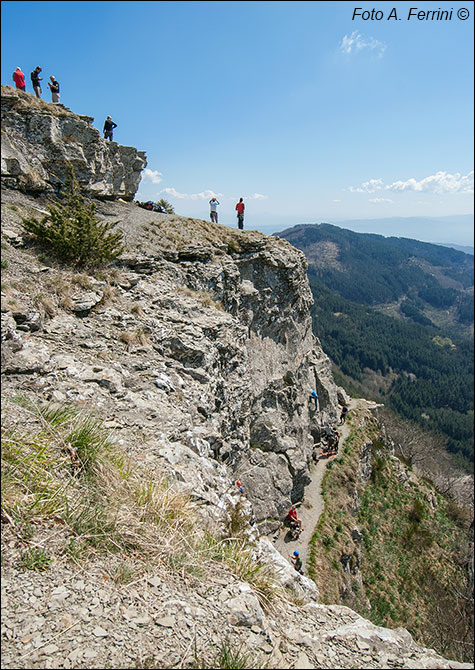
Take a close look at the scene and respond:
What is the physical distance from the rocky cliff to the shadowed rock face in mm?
103

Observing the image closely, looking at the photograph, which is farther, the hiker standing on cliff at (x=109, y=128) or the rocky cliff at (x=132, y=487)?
the hiker standing on cliff at (x=109, y=128)

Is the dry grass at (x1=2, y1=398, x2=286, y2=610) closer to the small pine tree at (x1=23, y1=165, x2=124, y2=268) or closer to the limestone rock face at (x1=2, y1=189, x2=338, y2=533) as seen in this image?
the limestone rock face at (x1=2, y1=189, x2=338, y2=533)

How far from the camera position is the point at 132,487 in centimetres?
520

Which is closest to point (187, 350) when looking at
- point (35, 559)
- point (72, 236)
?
point (72, 236)

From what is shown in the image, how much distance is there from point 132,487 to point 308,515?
21.8 metres

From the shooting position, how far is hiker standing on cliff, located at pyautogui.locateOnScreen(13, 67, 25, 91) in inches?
628

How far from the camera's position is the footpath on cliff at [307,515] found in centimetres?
1945

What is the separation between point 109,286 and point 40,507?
9.17 m

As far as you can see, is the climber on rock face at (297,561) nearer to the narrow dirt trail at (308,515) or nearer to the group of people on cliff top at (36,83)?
the narrow dirt trail at (308,515)

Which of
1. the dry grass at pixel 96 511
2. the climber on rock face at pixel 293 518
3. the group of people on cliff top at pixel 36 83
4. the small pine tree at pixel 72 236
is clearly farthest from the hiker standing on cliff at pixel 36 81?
the climber on rock face at pixel 293 518

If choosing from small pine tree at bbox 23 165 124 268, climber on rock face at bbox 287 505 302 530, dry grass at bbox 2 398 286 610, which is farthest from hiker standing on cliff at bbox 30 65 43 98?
climber on rock face at bbox 287 505 302 530

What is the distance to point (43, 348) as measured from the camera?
807cm

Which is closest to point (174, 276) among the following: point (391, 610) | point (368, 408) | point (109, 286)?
point (109, 286)

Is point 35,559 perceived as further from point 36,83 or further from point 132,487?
point 36,83
